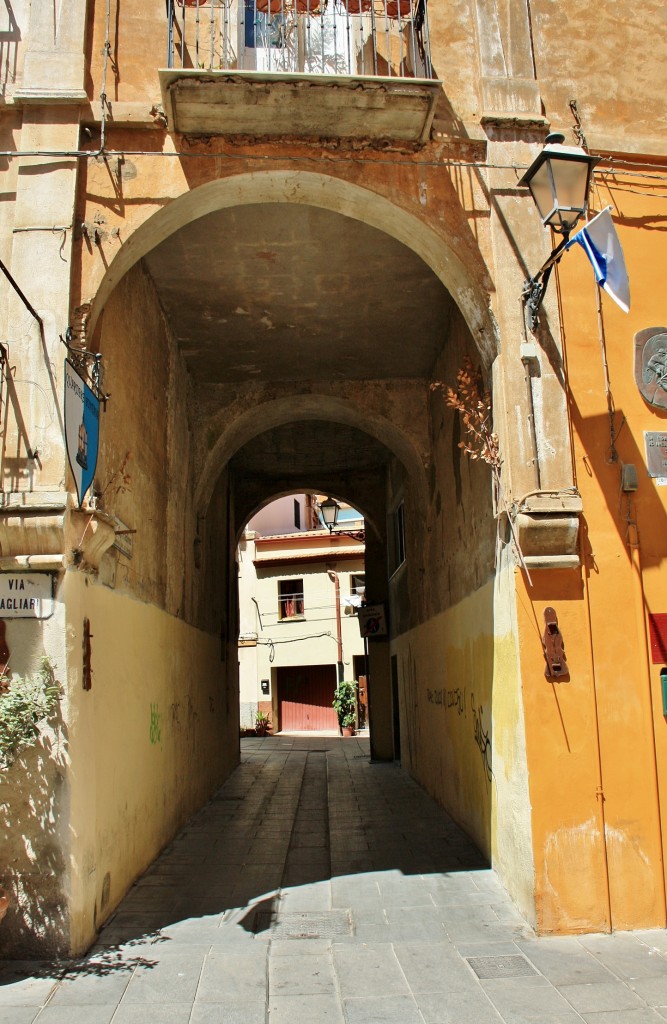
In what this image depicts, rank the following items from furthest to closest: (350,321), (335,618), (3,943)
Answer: (335,618)
(350,321)
(3,943)

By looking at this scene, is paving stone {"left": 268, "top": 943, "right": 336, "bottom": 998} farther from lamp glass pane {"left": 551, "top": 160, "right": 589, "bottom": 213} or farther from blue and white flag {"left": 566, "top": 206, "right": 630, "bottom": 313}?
lamp glass pane {"left": 551, "top": 160, "right": 589, "bottom": 213}

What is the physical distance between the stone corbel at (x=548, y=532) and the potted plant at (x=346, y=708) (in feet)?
71.0

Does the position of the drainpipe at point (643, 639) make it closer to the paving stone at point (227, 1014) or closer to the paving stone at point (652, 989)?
the paving stone at point (652, 989)

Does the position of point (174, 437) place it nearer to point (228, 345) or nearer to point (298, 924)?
point (228, 345)

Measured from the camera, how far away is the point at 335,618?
29562mm

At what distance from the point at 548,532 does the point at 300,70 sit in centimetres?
416

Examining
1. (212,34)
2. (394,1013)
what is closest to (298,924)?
(394,1013)

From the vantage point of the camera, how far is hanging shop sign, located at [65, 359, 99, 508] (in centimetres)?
543

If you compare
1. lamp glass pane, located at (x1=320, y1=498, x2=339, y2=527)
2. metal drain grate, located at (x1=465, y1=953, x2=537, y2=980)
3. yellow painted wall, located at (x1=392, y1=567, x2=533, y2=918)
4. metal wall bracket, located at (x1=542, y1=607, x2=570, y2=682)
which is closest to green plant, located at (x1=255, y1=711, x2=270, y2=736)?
lamp glass pane, located at (x1=320, y1=498, x2=339, y2=527)

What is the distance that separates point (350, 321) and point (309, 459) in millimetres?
6937

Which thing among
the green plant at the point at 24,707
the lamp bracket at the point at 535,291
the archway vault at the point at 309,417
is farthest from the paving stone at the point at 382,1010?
the archway vault at the point at 309,417

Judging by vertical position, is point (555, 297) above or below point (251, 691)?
above

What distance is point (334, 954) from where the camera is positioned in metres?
5.26

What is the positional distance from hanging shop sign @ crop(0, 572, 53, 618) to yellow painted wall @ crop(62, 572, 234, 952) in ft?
0.44
